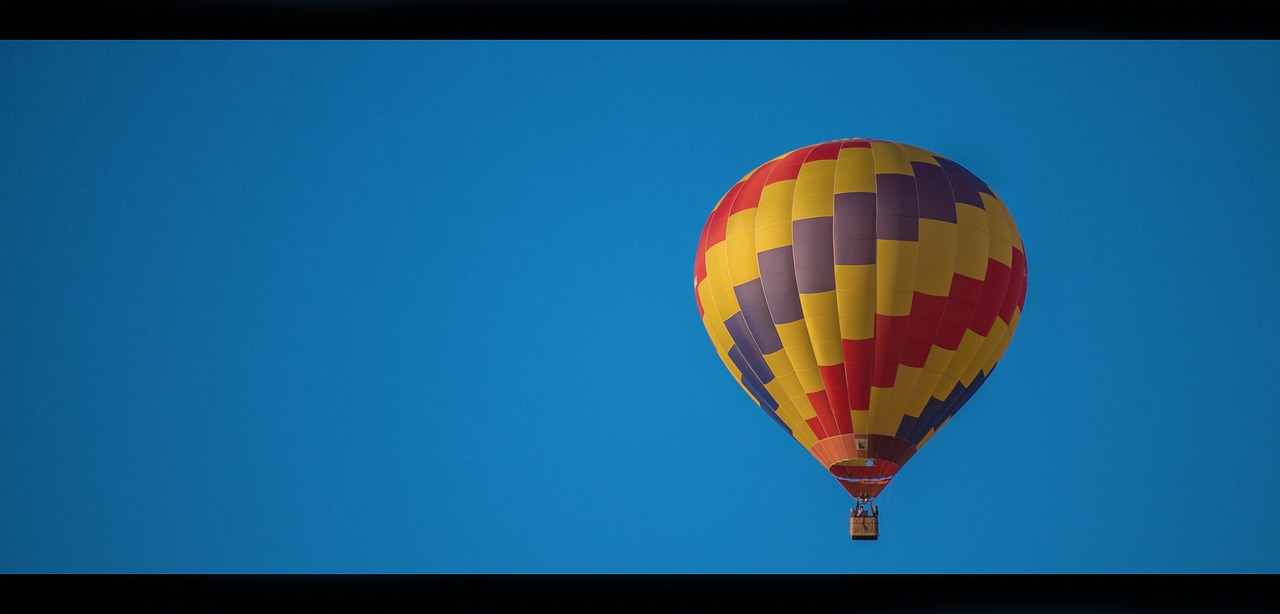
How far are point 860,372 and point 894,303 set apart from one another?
1.02 meters

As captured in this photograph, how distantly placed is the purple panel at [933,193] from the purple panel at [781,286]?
76.6 inches

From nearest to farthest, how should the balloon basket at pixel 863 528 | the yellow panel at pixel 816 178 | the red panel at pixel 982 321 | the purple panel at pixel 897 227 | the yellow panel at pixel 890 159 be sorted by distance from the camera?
the balloon basket at pixel 863 528
the purple panel at pixel 897 227
the red panel at pixel 982 321
the yellow panel at pixel 816 178
the yellow panel at pixel 890 159

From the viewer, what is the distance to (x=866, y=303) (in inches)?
767

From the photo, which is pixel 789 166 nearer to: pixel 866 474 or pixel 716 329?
pixel 716 329

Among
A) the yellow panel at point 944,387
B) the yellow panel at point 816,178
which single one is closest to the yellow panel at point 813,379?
the yellow panel at point 944,387

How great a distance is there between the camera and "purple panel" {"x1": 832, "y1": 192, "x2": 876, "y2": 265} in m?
19.6

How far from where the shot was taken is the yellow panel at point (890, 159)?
66.6ft

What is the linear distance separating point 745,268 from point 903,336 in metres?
2.36

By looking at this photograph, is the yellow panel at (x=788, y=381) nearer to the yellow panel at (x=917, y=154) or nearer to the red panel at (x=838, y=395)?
the red panel at (x=838, y=395)
